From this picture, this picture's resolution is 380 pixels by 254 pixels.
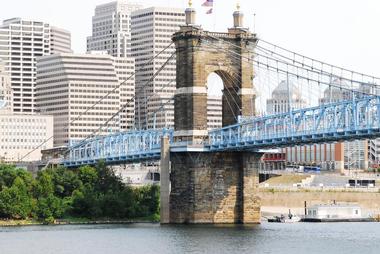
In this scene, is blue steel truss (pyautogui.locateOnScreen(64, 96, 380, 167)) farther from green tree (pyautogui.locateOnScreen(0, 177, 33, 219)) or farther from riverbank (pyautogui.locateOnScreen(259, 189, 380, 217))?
riverbank (pyautogui.locateOnScreen(259, 189, 380, 217))

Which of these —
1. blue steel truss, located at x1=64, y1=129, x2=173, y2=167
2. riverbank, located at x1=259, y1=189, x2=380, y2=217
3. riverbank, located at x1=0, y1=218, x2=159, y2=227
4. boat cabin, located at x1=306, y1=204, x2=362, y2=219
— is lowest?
riverbank, located at x1=0, y1=218, x2=159, y2=227

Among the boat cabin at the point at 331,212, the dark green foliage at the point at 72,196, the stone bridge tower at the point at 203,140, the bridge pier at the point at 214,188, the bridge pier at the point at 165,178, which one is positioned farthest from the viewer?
the boat cabin at the point at 331,212

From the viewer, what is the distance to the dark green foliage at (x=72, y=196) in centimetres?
13450

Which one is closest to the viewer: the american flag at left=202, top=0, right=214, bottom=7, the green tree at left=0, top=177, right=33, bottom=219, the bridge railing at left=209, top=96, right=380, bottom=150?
the bridge railing at left=209, top=96, right=380, bottom=150

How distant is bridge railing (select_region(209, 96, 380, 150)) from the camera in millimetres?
109125

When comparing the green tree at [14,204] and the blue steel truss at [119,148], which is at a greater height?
the blue steel truss at [119,148]

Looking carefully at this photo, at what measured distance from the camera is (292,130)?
119 meters

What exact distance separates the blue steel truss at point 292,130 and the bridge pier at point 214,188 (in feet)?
7.28

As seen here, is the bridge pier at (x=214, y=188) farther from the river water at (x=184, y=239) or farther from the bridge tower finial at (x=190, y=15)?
the bridge tower finial at (x=190, y=15)

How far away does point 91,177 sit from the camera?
146375 millimetres

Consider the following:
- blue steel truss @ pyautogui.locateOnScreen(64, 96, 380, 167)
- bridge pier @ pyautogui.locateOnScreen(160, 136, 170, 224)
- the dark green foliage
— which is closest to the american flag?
blue steel truss @ pyautogui.locateOnScreen(64, 96, 380, 167)

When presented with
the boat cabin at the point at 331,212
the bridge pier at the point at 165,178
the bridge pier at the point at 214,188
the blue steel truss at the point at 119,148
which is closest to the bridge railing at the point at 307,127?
the bridge pier at the point at 214,188

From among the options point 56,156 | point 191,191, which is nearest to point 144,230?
point 191,191

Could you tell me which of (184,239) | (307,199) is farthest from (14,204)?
(307,199)
